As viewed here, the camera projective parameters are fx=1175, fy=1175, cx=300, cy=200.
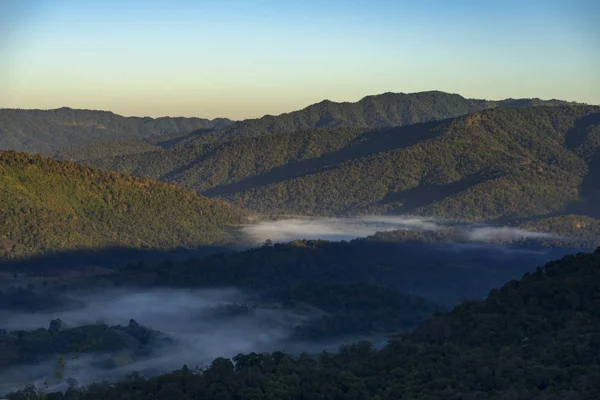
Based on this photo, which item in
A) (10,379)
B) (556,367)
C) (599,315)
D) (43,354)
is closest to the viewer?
(556,367)

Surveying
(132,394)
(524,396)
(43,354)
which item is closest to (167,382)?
(132,394)

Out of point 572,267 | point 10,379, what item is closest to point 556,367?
point 572,267

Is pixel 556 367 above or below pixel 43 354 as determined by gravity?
above

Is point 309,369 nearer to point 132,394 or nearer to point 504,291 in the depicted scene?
point 132,394

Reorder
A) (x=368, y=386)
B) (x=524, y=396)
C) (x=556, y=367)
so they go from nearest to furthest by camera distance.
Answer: (x=524, y=396), (x=556, y=367), (x=368, y=386)

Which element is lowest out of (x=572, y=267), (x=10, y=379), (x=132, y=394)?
(x=10, y=379)

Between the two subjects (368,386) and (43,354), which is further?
(43,354)

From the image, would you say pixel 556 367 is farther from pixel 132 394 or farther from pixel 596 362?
pixel 132 394
